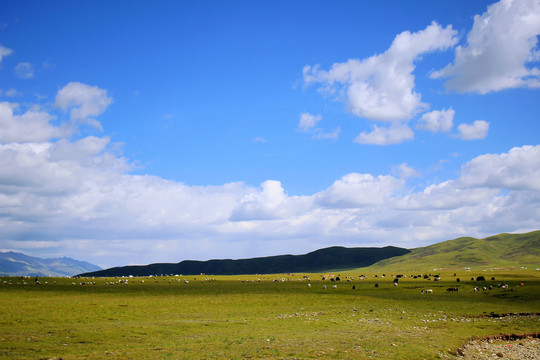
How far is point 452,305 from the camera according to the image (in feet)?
175

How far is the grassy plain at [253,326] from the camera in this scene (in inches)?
992

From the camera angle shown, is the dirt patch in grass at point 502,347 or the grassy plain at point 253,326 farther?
the dirt patch in grass at point 502,347

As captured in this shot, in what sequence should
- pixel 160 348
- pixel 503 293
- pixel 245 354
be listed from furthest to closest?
pixel 503 293 < pixel 160 348 < pixel 245 354

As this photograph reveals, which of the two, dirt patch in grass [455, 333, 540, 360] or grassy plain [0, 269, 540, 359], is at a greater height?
grassy plain [0, 269, 540, 359]

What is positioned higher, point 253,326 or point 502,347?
point 253,326

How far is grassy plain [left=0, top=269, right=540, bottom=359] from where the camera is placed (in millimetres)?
25188

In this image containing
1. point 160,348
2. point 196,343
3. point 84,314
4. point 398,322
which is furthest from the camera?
point 84,314

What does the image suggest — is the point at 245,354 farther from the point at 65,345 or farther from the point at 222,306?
the point at 222,306

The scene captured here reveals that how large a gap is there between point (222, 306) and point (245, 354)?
3196 cm

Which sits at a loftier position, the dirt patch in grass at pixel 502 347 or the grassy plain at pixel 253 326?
the grassy plain at pixel 253 326

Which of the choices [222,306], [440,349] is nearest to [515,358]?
[440,349]

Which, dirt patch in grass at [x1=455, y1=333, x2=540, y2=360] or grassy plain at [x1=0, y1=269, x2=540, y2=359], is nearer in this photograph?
grassy plain at [x1=0, y1=269, x2=540, y2=359]

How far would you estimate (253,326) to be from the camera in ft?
121

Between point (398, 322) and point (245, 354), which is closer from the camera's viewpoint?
point (245, 354)
